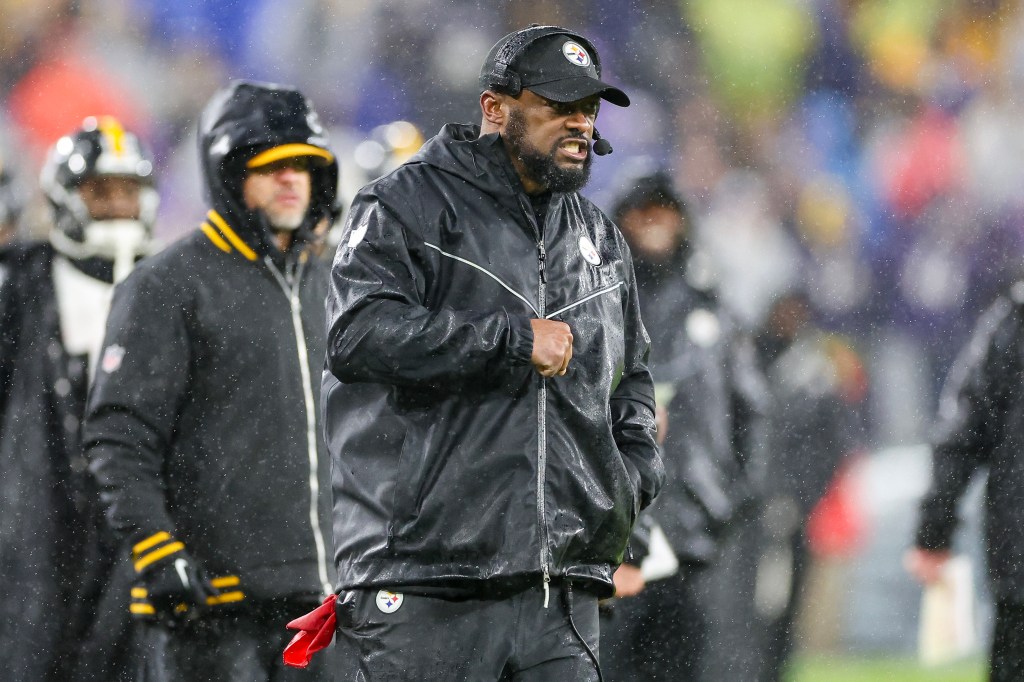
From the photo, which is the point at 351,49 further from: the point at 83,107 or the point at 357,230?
the point at 357,230

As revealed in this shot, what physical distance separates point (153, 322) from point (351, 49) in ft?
4.23

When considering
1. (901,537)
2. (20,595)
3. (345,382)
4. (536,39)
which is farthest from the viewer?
(901,537)

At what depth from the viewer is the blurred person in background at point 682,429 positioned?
14.6ft

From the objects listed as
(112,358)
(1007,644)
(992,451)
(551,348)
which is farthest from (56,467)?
(1007,644)

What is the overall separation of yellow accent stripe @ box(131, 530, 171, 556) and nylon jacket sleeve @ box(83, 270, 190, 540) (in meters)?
0.01

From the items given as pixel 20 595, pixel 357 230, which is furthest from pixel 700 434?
pixel 357 230

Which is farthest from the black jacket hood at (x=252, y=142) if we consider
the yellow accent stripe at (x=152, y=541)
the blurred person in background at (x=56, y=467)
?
the yellow accent stripe at (x=152, y=541)

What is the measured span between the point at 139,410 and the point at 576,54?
62.5 inches

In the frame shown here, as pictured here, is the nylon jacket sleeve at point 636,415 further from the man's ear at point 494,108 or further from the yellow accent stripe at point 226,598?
the yellow accent stripe at point 226,598

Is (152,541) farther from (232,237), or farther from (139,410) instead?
(232,237)

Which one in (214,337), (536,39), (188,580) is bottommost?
(188,580)

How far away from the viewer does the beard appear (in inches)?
99.0

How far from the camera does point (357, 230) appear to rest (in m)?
2.40

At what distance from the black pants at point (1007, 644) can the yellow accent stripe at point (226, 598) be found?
6.74 feet
